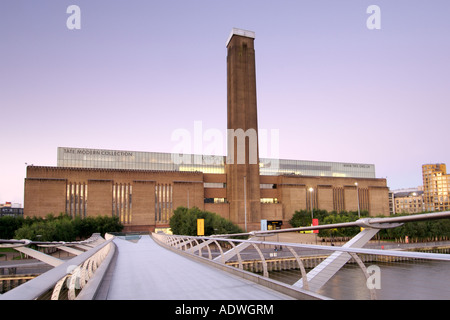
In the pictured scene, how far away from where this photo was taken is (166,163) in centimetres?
8675

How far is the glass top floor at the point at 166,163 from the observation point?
3187 inches

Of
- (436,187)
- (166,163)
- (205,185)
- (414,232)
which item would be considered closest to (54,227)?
(205,185)

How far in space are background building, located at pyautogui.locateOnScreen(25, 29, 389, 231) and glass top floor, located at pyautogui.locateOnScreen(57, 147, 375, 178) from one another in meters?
0.23

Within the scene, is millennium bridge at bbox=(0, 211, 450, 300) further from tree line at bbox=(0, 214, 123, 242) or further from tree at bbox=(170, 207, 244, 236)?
tree line at bbox=(0, 214, 123, 242)

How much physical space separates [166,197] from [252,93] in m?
28.1

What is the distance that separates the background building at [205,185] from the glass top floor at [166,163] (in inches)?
9.0

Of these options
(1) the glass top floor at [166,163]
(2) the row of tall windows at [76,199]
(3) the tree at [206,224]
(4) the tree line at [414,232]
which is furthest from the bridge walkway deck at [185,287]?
(1) the glass top floor at [166,163]

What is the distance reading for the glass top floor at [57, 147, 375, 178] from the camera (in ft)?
266

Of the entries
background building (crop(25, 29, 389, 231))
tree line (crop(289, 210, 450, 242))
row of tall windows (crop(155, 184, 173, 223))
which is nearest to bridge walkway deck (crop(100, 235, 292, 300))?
tree line (crop(289, 210, 450, 242))

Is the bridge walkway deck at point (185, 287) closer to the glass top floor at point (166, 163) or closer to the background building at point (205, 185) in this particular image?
the background building at point (205, 185)

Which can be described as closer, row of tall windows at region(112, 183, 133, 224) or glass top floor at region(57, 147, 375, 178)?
row of tall windows at region(112, 183, 133, 224)

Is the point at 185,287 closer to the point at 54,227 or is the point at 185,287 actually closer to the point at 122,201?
the point at 54,227
